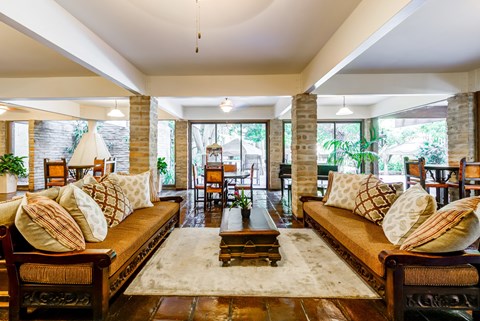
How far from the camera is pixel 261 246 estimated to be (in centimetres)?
246

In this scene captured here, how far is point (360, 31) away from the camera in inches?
95.7

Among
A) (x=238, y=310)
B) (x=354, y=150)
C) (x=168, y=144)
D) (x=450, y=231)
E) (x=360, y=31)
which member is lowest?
(x=238, y=310)

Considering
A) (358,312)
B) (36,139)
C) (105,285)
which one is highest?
(36,139)

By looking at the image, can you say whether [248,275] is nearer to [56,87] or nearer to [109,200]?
[109,200]

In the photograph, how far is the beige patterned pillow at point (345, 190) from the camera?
319cm

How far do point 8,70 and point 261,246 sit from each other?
17.4 ft

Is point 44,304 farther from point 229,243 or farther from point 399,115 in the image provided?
point 399,115

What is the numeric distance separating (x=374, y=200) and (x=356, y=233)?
2.08ft

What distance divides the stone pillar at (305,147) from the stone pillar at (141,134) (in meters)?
2.75

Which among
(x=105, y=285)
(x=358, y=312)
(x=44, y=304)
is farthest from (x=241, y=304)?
(x=44, y=304)

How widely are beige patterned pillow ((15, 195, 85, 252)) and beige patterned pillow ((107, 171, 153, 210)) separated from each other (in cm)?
132

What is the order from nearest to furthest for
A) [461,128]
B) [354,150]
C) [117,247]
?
1. [117,247]
2. [461,128]
3. [354,150]

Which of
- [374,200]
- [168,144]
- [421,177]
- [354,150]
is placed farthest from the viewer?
[168,144]

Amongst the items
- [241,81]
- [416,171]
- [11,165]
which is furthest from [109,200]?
[11,165]
